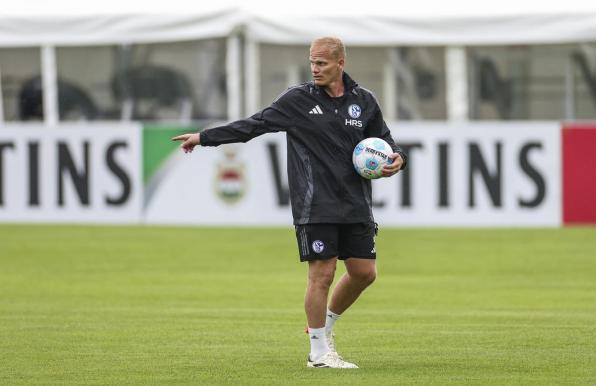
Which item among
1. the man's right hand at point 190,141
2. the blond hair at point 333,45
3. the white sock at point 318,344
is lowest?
the white sock at point 318,344

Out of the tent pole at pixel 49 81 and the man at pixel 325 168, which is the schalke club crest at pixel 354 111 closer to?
the man at pixel 325 168

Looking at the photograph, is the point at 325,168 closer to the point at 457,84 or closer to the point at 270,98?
the point at 457,84

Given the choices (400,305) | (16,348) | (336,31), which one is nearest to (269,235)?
(336,31)

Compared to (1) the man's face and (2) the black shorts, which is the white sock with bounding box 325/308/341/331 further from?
(1) the man's face

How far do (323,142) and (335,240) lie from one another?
0.56m

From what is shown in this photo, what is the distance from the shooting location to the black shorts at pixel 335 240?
367 inches

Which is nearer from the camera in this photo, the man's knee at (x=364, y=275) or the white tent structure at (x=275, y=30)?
the man's knee at (x=364, y=275)

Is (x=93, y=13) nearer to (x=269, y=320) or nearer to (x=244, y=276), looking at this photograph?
(x=244, y=276)

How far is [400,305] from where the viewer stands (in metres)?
13.4

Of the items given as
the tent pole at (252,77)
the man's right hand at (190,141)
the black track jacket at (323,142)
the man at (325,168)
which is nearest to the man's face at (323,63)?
the man at (325,168)

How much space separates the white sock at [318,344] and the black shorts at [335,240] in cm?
41

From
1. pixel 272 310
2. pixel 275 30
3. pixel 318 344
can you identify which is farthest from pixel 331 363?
pixel 275 30

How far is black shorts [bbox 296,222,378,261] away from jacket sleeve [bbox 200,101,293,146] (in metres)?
0.61

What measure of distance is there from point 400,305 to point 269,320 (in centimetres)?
159
